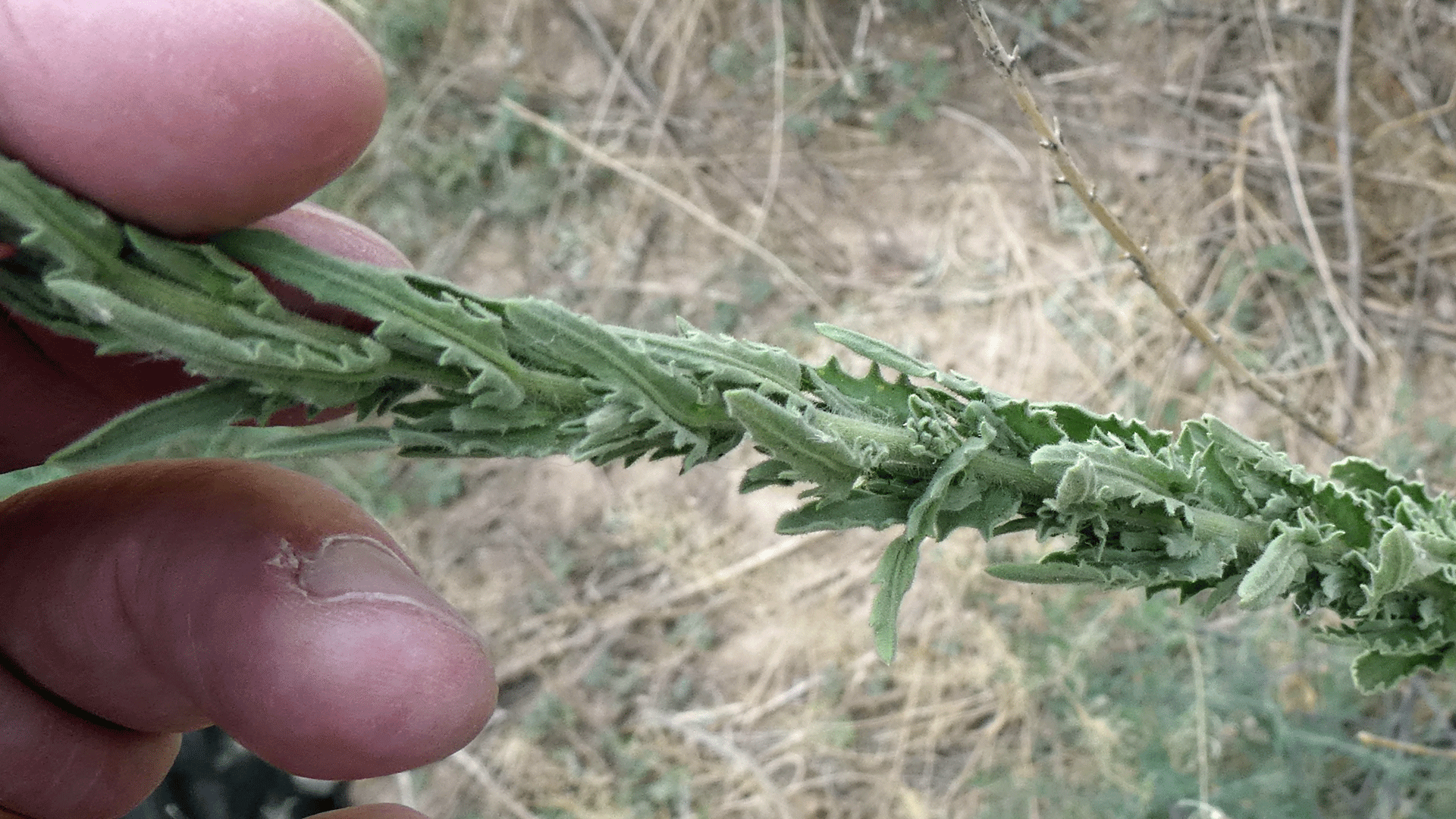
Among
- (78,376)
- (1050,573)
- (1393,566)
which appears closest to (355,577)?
(78,376)

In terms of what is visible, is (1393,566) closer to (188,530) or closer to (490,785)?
(188,530)

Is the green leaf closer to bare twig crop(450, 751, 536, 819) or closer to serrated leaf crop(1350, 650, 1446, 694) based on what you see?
→ serrated leaf crop(1350, 650, 1446, 694)

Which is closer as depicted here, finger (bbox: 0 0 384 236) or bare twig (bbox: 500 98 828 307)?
finger (bbox: 0 0 384 236)

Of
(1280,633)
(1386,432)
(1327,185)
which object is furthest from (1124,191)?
(1280,633)

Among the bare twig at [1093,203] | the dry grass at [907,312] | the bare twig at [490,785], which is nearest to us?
the bare twig at [1093,203]

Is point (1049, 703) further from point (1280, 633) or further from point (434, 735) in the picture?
point (434, 735)

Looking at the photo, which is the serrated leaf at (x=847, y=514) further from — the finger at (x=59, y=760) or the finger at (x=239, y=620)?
the finger at (x=59, y=760)

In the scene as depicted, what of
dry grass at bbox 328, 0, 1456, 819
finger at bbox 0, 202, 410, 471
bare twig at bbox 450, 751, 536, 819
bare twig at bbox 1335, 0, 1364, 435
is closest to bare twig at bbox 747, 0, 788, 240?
dry grass at bbox 328, 0, 1456, 819

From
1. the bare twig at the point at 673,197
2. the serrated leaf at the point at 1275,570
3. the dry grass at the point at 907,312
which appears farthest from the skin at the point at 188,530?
the bare twig at the point at 673,197
